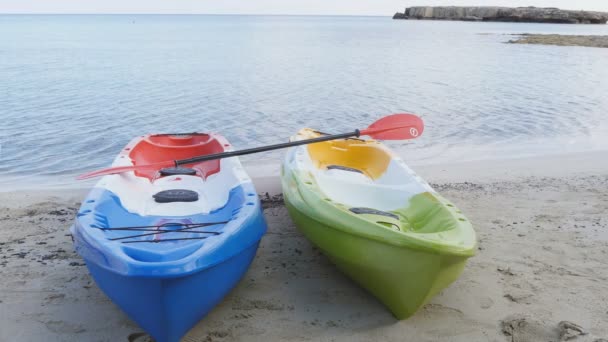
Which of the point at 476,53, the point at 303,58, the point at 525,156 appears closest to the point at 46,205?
the point at 525,156

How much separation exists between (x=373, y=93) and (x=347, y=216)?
35.5 ft

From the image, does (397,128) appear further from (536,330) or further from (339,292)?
(536,330)

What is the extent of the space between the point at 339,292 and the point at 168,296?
1.30 meters

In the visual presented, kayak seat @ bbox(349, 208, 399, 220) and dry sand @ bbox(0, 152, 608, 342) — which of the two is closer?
dry sand @ bbox(0, 152, 608, 342)

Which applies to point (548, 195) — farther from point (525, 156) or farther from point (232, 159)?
point (232, 159)

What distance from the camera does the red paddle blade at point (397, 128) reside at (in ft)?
15.7

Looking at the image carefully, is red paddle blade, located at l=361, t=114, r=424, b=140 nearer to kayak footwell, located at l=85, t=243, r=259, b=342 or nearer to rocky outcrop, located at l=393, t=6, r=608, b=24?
kayak footwell, located at l=85, t=243, r=259, b=342

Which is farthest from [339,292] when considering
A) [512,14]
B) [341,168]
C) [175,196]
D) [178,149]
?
[512,14]

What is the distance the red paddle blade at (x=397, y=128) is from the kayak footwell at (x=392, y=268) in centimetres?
163

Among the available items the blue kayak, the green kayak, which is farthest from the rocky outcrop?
the blue kayak

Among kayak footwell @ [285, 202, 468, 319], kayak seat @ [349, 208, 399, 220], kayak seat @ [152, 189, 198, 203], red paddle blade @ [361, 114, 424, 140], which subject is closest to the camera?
kayak footwell @ [285, 202, 468, 319]

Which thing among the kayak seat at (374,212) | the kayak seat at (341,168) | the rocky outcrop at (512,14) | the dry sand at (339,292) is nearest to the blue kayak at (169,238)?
the dry sand at (339,292)

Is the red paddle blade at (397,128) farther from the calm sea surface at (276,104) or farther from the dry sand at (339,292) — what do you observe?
the calm sea surface at (276,104)

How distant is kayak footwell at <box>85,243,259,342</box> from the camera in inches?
101
